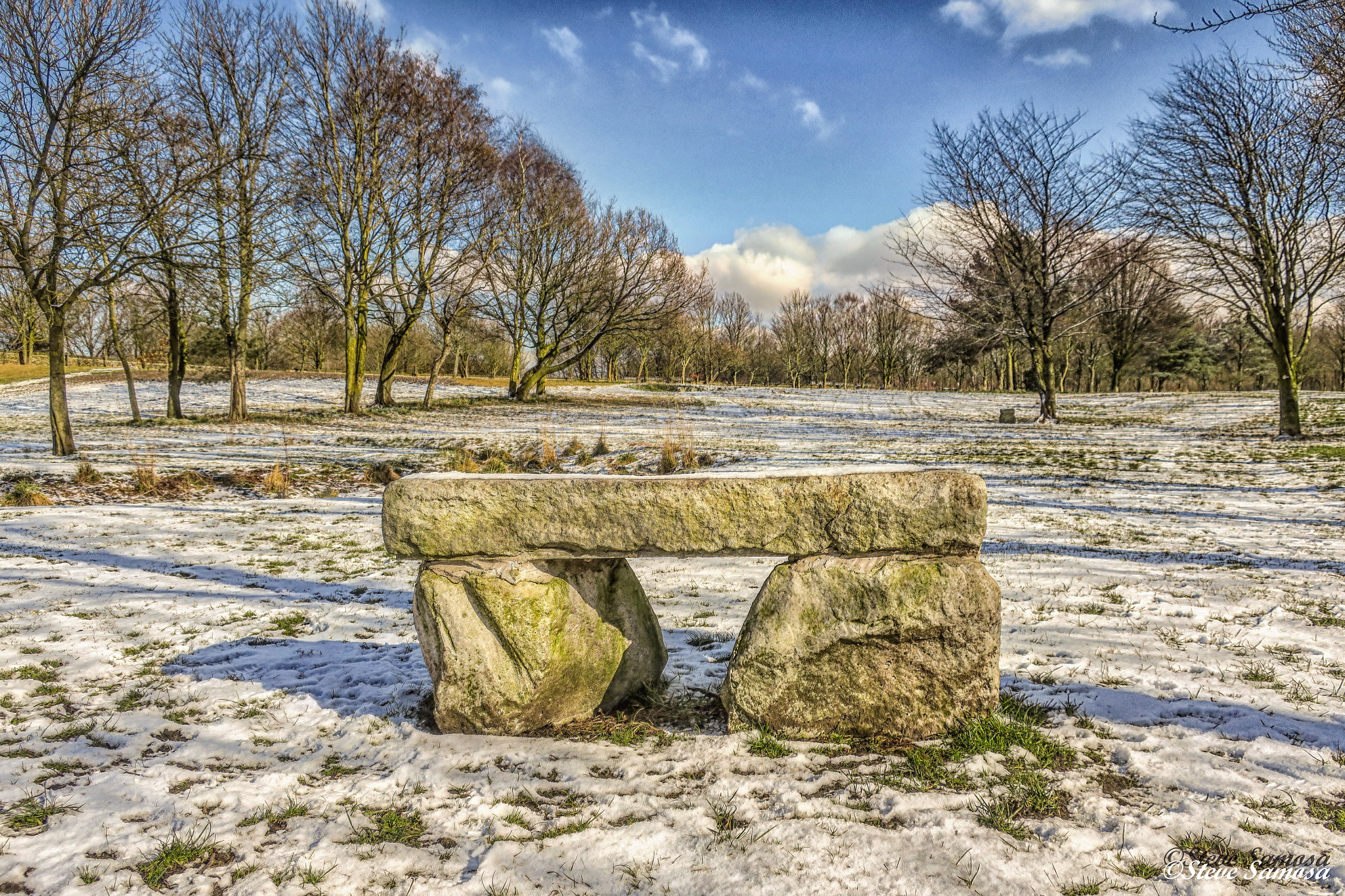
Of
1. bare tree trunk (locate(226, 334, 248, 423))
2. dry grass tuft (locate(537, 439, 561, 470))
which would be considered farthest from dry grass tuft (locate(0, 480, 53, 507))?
bare tree trunk (locate(226, 334, 248, 423))

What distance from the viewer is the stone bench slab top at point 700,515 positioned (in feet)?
9.08

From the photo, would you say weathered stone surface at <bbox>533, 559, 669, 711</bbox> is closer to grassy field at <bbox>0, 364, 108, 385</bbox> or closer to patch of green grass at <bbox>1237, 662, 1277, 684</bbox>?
patch of green grass at <bbox>1237, 662, 1277, 684</bbox>

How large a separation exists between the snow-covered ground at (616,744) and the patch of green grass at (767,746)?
0.04 m

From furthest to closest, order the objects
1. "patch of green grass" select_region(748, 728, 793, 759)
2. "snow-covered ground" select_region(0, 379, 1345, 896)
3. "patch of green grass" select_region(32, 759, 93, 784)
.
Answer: "patch of green grass" select_region(748, 728, 793, 759) → "patch of green grass" select_region(32, 759, 93, 784) → "snow-covered ground" select_region(0, 379, 1345, 896)

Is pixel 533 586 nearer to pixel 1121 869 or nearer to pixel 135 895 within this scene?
pixel 135 895

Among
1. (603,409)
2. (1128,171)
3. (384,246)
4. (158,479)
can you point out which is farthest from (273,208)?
(1128,171)

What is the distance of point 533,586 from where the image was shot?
2943 mm

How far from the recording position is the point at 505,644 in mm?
2930

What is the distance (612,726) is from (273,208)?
1260 centimetres

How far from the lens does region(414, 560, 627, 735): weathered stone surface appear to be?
288cm

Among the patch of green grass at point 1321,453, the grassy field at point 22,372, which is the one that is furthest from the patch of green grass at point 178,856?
the grassy field at point 22,372

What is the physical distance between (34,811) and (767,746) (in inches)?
107

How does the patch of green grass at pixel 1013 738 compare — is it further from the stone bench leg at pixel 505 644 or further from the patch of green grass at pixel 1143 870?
the stone bench leg at pixel 505 644

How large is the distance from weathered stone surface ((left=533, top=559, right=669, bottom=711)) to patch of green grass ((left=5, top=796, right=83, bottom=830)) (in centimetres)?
195
